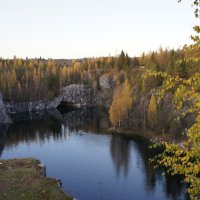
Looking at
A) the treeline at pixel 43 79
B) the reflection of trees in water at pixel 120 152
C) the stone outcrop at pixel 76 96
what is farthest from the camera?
the stone outcrop at pixel 76 96

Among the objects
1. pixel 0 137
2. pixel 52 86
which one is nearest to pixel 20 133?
pixel 0 137

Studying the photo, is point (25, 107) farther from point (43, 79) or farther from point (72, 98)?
point (72, 98)

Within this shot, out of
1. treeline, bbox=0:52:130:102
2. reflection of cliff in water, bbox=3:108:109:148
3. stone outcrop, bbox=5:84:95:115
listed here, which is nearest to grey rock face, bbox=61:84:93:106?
stone outcrop, bbox=5:84:95:115

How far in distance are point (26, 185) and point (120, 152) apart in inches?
1233

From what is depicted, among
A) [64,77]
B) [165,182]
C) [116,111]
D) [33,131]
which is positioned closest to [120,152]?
[165,182]

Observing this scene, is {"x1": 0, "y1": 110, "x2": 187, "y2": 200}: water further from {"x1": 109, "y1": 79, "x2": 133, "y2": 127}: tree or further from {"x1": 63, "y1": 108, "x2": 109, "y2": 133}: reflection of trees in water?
{"x1": 109, "y1": 79, "x2": 133, "y2": 127}: tree

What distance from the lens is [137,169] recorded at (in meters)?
59.7

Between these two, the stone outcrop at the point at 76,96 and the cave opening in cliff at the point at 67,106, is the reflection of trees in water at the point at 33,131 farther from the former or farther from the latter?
the stone outcrop at the point at 76,96

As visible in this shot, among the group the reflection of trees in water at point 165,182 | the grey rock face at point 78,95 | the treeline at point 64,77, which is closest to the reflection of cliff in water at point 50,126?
the treeline at point 64,77

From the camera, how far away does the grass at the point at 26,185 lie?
39656mm

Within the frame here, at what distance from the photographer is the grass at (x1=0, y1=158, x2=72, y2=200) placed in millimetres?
39656

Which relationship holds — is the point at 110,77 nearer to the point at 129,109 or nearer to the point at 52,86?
the point at 52,86

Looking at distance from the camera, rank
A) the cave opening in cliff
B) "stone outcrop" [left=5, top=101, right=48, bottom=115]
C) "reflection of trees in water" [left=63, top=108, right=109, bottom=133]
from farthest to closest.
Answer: the cave opening in cliff, "stone outcrop" [left=5, top=101, right=48, bottom=115], "reflection of trees in water" [left=63, top=108, right=109, bottom=133]

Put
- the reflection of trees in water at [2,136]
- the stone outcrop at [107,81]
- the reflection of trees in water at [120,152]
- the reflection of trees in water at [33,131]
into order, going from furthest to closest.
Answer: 1. the stone outcrop at [107,81]
2. the reflection of trees in water at [33,131]
3. the reflection of trees in water at [2,136]
4. the reflection of trees in water at [120,152]
